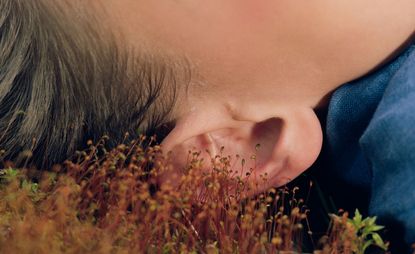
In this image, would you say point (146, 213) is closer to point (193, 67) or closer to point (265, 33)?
point (193, 67)

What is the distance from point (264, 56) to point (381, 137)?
1.13 feet

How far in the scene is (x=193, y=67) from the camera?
1740mm

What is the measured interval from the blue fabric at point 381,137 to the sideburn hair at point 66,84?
18.1 inches

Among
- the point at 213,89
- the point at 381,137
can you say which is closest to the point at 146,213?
the point at 213,89

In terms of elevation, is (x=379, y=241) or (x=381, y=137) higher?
(x=381, y=137)

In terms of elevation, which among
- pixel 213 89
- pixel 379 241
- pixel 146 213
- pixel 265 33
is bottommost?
pixel 379 241

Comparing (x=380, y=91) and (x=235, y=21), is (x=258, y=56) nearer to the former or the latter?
(x=235, y=21)

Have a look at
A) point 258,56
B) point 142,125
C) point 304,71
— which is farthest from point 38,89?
point 304,71

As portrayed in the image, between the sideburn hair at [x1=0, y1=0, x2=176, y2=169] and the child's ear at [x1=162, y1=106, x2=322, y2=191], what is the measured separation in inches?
3.5

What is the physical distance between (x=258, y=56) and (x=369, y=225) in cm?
47

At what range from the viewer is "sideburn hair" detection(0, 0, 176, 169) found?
5.57ft

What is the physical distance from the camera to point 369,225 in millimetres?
1678

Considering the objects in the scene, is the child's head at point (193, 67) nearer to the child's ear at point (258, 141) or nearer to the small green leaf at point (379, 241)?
the child's ear at point (258, 141)

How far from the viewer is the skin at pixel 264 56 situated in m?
1.65
